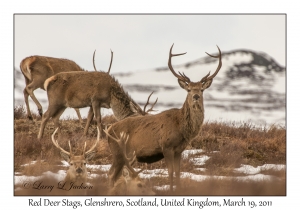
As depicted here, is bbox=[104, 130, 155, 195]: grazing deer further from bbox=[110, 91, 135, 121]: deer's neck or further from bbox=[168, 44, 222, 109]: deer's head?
bbox=[110, 91, 135, 121]: deer's neck

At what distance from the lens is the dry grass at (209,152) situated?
38.1 feet

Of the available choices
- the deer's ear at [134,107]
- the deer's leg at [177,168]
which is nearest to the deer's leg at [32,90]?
the deer's ear at [134,107]

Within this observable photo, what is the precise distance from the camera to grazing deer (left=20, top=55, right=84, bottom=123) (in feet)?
54.4

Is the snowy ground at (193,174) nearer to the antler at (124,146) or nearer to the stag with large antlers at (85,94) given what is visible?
the antler at (124,146)

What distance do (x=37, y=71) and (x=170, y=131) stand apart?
6296 millimetres

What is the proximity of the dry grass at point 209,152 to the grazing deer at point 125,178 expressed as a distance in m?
0.26

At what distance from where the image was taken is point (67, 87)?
15.2m

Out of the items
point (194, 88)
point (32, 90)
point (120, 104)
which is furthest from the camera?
point (32, 90)

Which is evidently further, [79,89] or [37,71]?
[37,71]

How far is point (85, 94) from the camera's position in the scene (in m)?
15.1

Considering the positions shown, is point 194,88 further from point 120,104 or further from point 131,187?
point 120,104

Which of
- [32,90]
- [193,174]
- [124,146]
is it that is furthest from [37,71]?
[124,146]

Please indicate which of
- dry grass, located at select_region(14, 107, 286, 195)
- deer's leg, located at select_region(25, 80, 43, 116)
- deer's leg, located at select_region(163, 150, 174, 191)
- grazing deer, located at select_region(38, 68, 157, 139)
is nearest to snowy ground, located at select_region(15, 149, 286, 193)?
dry grass, located at select_region(14, 107, 286, 195)

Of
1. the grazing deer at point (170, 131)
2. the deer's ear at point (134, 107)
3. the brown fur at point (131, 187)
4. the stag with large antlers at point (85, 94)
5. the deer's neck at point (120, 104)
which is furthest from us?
the stag with large antlers at point (85, 94)
